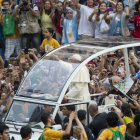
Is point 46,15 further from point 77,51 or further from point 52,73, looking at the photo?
point 52,73

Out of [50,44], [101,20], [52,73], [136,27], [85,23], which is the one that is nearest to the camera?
[52,73]

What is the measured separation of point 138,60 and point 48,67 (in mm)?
3695

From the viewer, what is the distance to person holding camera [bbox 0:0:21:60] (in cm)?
2041

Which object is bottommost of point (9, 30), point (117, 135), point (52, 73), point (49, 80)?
point (117, 135)

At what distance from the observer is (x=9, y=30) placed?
20.6 meters

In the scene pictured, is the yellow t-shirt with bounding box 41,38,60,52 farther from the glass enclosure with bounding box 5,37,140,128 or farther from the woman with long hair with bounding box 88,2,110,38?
the glass enclosure with bounding box 5,37,140,128

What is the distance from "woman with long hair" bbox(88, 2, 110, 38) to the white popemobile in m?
3.35

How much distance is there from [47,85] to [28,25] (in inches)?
242

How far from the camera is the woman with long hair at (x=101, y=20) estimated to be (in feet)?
62.1

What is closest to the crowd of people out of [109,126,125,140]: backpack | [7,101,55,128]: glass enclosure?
[7,101,55,128]: glass enclosure

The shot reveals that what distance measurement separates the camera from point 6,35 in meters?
20.7

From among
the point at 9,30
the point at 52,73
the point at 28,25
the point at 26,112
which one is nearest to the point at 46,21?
the point at 28,25

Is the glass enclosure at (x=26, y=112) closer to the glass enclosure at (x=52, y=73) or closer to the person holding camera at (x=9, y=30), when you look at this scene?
the glass enclosure at (x=52, y=73)

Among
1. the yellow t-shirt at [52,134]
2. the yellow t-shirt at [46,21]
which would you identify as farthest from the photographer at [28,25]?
the yellow t-shirt at [52,134]
